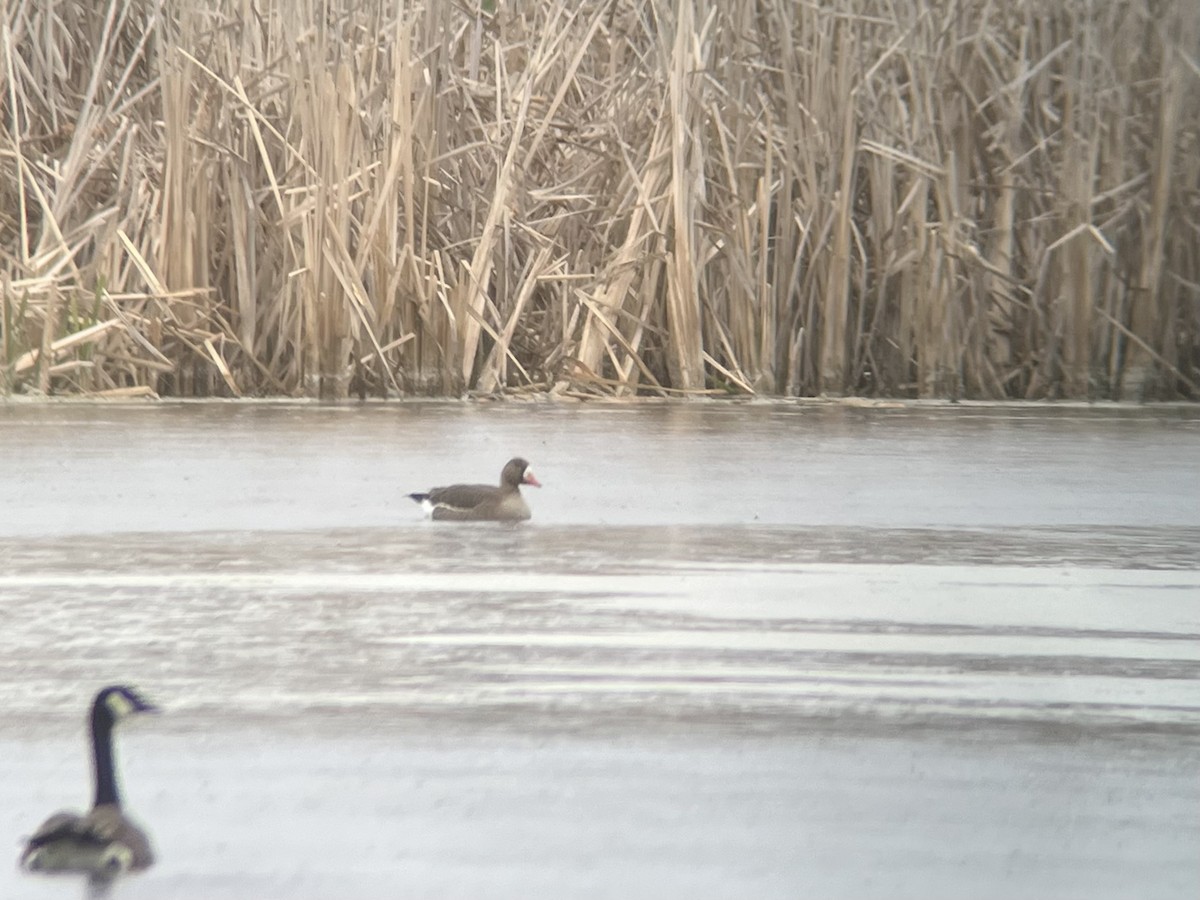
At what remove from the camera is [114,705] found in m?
4.05

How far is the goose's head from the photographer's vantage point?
402cm

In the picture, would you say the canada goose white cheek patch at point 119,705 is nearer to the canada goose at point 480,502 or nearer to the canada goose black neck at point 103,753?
the canada goose black neck at point 103,753

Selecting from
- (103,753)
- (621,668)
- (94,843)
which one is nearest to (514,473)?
(621,668)

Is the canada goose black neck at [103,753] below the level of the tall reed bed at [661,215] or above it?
below

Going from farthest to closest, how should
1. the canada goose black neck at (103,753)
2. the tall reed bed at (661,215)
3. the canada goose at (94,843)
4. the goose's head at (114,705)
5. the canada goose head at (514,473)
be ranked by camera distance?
the tall reed bed at (661,215), the canada goose head at (514,473), the goose's head at (114,705), the canada goose black neck at (103,753), the canada goose at (94,843)

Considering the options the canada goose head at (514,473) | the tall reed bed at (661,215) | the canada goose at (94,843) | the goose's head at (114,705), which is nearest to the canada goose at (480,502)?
the canada goose head at (514,473)

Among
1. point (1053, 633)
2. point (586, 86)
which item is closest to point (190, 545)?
point (1053, 633)

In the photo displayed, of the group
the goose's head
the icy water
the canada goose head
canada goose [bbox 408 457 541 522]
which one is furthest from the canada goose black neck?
the canada goose head

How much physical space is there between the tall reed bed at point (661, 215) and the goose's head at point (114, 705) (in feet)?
27.6

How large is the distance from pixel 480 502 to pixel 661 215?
477 centimetres

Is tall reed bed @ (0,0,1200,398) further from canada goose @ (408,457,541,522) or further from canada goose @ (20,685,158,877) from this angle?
canada goose @ (20,685,158,877)

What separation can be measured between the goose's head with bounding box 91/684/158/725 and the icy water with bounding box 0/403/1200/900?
7.4 inches

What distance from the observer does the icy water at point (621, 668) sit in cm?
386

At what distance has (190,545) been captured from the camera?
7781 mm
